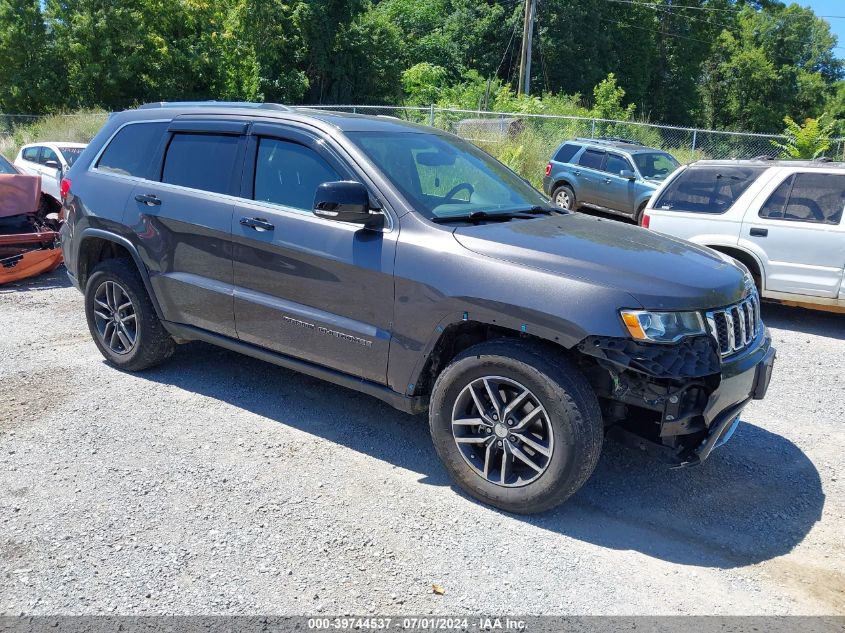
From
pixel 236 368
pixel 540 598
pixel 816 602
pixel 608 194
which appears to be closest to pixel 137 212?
pixel 236 368

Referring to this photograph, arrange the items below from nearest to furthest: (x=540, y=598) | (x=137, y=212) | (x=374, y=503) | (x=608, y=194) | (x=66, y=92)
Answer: (x=540, y=598) → (x=374, y=503) → (x=137, y=212) → (x=608, y=194) → (x=66, y=92)

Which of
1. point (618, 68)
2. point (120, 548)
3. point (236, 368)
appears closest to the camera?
point (120, 548)

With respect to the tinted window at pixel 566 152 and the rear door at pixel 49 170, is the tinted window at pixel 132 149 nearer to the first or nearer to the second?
the rear door at pixel 49 170

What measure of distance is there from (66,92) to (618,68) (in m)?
31.2

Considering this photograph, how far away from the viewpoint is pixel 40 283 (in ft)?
29.1

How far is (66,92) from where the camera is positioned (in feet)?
108

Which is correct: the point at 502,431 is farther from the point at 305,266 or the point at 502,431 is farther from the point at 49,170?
the point at 49,170

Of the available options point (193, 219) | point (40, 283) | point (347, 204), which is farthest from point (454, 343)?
point (40, 283)

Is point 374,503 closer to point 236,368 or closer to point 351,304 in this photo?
point 351,304

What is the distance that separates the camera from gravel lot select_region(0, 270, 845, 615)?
3.14m

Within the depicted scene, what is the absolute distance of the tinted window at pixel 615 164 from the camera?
15289mm

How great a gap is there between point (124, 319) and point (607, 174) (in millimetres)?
12076

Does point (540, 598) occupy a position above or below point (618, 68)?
below

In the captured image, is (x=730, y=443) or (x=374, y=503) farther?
(x=730, y=443)
